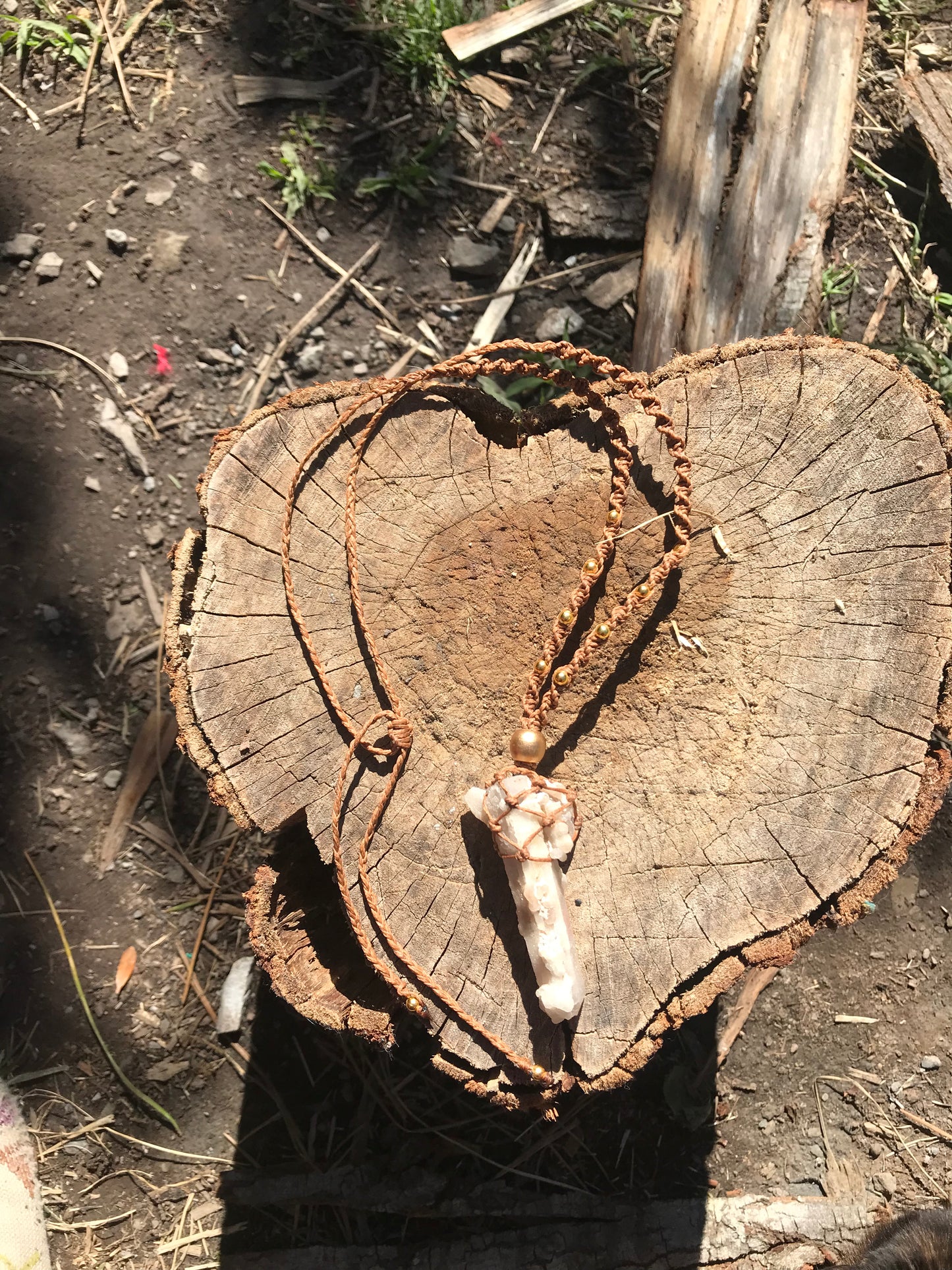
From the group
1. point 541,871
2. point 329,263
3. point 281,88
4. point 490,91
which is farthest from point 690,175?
point 541,871

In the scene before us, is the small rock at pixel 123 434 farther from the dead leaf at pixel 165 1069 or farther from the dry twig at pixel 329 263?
the dead leaf at pixel 165 1069

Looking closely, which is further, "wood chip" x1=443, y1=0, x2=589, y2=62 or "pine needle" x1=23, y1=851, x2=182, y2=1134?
"wood chip" x1=443, y1=0, x2=589, y2=62

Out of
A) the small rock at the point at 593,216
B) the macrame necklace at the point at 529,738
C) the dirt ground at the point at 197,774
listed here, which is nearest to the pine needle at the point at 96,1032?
the dirt ground at the point at 197,774

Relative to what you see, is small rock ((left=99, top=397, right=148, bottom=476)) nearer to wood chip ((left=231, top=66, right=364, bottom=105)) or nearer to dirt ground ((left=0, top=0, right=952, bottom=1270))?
dirt ground ((left=0, top=0, right=952, bottom=1270))

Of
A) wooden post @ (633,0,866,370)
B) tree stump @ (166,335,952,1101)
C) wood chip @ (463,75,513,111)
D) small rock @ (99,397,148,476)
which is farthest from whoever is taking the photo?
wood chip @ (463,75,513,111)

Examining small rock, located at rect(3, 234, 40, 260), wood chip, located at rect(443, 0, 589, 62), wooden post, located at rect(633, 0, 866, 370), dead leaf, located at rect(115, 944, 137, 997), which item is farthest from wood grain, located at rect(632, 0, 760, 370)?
dead leaf, located at rect(115, 944, 137, 997)

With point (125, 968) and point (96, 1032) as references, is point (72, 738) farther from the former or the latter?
point (96, 1032)

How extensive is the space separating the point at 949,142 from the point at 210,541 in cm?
284

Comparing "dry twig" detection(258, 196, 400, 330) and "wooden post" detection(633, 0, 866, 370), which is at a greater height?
"wooden post" detection(633, 0, 866, 370)

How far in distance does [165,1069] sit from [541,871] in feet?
5.28

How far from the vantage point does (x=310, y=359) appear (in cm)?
301

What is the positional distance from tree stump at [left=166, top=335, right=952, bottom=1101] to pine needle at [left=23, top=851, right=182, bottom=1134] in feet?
3.48

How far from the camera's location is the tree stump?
1.74 m

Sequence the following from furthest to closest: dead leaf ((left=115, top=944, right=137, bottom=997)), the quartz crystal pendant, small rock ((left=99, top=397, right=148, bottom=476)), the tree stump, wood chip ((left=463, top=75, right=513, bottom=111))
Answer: wood chip ((left=463, top=75, right=513, bottom=111)) → small rock ((left=99, top=397, right=148, bottom=476)) → dead leaf ((left=115, top=944, right=137, bottom=997)) → the tree stump → the quartz crystal pendant
